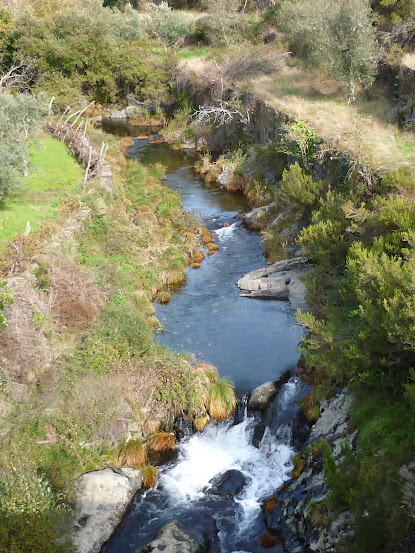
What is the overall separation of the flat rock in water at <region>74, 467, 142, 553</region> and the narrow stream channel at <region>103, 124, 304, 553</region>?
0.27 meters

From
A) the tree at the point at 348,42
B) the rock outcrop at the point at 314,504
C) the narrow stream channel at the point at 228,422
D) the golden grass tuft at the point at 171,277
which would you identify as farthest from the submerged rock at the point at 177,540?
the tree at the point at 348,42

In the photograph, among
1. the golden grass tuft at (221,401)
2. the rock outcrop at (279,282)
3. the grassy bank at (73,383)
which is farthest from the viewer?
the rock outcrop at (279,282)

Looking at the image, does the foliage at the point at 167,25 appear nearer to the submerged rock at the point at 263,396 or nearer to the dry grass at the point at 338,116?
the dry grass at the point at 338,116

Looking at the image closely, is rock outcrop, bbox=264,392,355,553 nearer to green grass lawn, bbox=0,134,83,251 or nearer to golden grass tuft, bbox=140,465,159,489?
golden grass tuft, bbox=140,465,159,489

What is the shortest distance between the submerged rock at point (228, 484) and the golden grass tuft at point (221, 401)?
177cm

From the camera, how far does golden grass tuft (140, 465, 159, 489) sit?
38.8 feet

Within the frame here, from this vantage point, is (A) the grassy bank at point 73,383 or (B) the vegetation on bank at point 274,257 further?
(A) the grassy bank at point 73,383

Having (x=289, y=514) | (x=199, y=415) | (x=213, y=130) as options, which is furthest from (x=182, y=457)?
(x=213, y=130)

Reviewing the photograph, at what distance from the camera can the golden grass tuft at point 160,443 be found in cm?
1277

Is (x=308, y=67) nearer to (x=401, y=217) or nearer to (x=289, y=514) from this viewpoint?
(x=401, y=217)

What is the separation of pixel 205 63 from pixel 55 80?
13.4 metres

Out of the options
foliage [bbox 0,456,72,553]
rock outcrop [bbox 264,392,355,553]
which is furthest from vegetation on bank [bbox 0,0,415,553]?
rock outcrop [bbox 264,392,355,553]

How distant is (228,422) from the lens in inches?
535

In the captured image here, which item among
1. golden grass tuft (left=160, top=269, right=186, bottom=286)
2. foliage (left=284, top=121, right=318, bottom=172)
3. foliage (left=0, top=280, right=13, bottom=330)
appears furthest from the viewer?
foliage (left=284, top=121, right=318, bottom=172)
